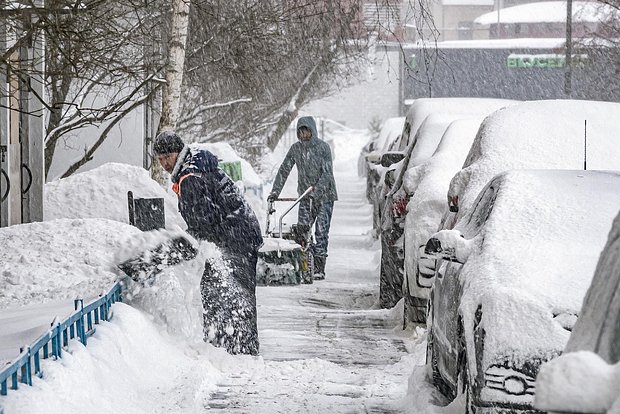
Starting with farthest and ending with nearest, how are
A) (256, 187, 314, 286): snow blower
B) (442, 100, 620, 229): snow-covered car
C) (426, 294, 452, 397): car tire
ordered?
1. (256, 187, 314, 286): snow blower
2. (442, 100, 620, 229): snow-covered car
3. (426, 294, 452, 397): car tire

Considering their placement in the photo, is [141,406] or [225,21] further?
[225,21]

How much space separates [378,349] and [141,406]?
8.43ft

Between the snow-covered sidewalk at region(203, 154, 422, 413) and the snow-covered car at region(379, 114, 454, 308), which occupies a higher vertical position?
the snow-covered car at region(379, 114, 454, 308)

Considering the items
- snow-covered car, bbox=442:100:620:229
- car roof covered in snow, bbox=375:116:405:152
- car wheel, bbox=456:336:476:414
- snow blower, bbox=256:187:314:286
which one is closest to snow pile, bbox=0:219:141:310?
snow blower, bbox=256:187:314:286

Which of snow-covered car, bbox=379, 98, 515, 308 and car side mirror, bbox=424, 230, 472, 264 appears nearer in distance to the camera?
car side mirror, bbox=424, 230, 472, 264

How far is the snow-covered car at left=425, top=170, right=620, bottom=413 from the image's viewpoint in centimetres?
507

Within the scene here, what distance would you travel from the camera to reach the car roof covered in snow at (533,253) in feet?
16.8

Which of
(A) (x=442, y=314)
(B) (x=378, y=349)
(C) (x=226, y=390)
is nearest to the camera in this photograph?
(A) (x=442, y=314)

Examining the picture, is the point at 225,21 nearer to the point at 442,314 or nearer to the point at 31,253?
the point at 31,253

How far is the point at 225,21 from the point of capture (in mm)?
17297

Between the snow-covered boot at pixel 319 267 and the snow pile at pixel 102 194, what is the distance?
161 cm

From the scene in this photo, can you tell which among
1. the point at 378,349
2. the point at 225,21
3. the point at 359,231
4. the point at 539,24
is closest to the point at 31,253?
the point at 378,349

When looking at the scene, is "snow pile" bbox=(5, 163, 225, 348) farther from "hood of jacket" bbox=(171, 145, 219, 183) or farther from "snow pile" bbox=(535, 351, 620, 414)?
"snow pile" bbox=(535, 351, 620, 414)

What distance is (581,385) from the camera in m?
2.77
